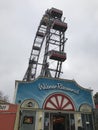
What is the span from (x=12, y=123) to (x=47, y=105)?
3.57 m

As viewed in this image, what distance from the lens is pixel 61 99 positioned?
15.4 metres

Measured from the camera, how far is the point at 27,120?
13.4 metres

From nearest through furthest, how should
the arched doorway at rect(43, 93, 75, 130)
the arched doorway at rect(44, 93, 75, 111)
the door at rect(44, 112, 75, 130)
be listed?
the door at rect(44, 112, 75, 130) → the arched doorway at rect(43, 93, 75, 130) → the arched doorway at rect(44, 93, 75, 111)

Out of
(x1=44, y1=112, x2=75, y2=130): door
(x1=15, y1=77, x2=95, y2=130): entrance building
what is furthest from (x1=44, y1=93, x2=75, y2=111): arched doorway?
(x1=44, y1=112, x2=75, y2=130): door

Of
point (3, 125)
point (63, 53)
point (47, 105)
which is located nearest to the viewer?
point (3, 125)

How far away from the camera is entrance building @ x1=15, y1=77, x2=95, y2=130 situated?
13.8m

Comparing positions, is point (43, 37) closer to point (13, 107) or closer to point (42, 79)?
point (42, 79)

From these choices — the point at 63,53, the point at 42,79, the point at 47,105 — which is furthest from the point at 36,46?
the point at 47,105

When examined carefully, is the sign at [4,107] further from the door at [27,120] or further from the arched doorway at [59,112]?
the arched doorway at [59,112]

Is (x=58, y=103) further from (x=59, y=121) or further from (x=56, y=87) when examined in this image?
(x=59, y=121)

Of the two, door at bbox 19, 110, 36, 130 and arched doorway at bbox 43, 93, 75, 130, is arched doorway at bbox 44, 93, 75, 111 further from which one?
door at bbox 19, 110, 36, 130

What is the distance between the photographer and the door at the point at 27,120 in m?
13.2

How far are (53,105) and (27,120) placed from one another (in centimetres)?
278

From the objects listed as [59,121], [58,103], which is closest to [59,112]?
[58,103]
